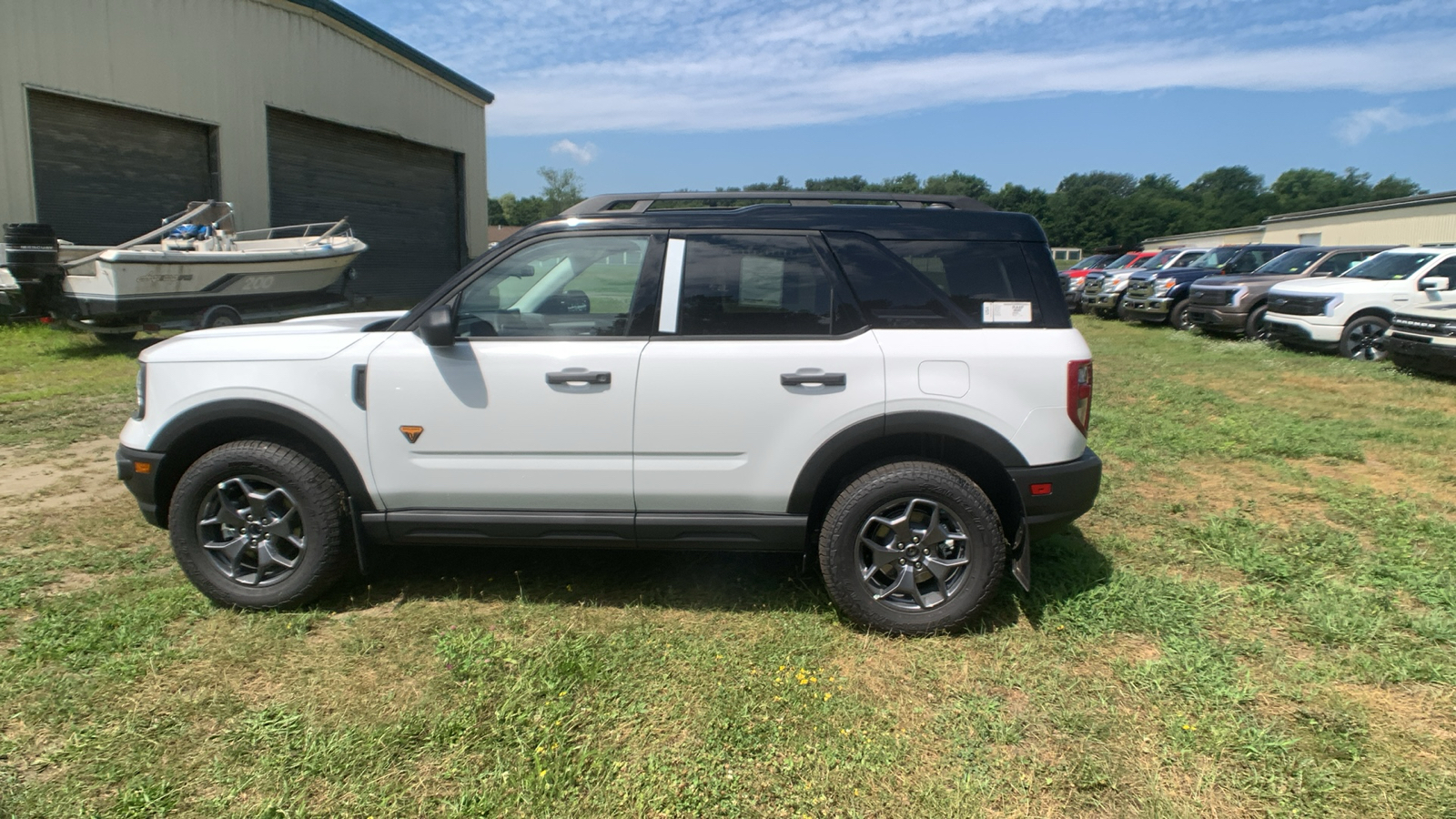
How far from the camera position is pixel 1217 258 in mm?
19516

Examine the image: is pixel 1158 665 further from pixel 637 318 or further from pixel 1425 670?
pixel 637 318

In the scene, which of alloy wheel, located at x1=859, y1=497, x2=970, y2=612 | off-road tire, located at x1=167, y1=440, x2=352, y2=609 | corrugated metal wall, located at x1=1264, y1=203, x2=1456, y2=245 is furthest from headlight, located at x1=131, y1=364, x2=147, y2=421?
corrugated metal wall, located at x1=1264, y1=203, x2=1456, y2=245

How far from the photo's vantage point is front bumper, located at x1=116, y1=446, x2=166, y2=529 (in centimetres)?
384

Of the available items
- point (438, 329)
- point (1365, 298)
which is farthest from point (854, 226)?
point (1365, 298)

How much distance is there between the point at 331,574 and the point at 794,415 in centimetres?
218

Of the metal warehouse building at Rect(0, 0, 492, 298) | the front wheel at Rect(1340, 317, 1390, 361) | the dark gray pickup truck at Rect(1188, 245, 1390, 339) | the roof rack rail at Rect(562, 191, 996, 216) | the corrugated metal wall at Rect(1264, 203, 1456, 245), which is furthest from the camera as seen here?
the corrugated metal wall at Rect(1264, 203, 1456, 245)

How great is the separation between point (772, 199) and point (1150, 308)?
1657 centimetres

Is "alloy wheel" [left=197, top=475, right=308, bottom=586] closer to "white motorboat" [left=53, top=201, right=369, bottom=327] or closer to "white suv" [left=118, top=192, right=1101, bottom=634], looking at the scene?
"white suv" [left=118, top=192, right=1101, bottom=634]

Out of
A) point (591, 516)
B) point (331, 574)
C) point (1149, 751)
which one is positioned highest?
point (591, 516)

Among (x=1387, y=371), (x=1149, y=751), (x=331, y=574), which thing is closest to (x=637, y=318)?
(x=331, y=574)

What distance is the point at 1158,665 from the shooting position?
3.46m

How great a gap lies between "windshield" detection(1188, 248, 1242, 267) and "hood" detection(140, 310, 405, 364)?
19.6 m

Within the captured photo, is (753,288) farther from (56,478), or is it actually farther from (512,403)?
(56,478)

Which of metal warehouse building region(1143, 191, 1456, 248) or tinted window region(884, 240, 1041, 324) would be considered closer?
tinted window region(884, 240, 1041, 324)
